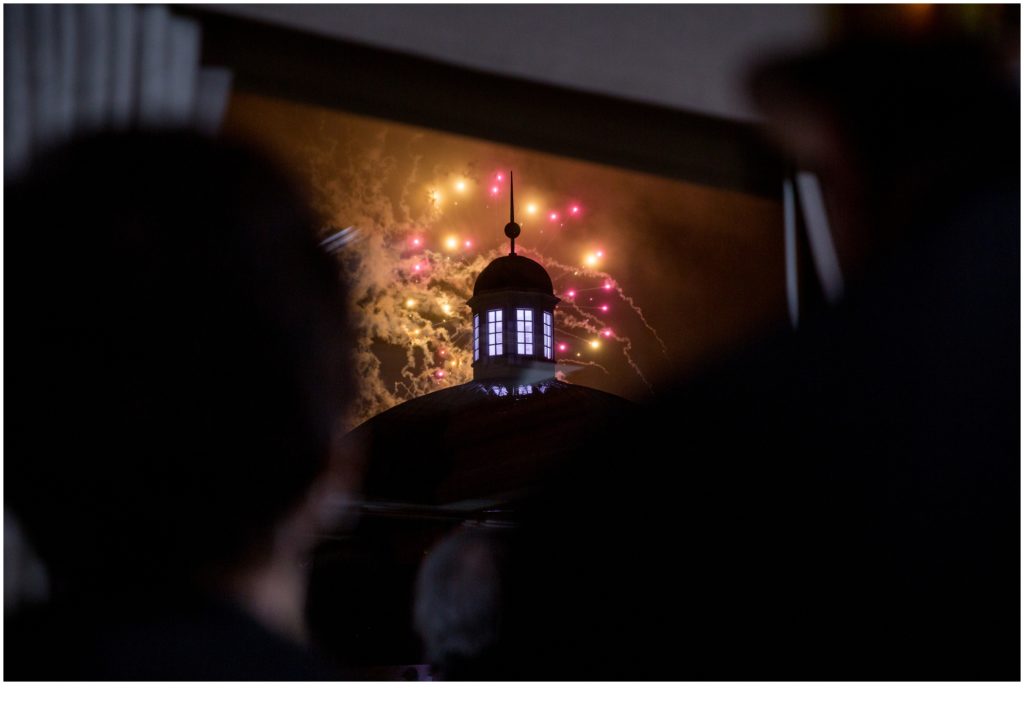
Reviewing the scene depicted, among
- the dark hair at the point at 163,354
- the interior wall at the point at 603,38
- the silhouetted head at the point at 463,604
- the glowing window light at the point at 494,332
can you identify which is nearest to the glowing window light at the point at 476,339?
the glowing window light at the point at 494,332

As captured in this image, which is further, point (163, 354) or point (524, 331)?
point (524, 331)

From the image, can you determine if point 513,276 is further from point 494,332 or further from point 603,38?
point 603,38

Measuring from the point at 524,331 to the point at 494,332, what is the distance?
0.07 m

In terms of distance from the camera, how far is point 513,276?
183 centimetres

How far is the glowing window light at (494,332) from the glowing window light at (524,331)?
4cm

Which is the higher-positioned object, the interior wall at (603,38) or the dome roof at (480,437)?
the interior wall at (603,38)

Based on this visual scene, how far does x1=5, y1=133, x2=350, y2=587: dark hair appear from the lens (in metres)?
1.67

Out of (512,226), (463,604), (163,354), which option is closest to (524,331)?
(512,226)

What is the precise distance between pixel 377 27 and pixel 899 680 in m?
1.97

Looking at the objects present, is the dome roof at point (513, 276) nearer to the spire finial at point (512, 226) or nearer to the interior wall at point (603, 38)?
the spire finial at point (512, 226)

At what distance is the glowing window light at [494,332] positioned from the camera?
1.82 metres

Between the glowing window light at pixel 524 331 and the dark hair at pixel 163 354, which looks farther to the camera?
the glowing window light at pixel 524 331

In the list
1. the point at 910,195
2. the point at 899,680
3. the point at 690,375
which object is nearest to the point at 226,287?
the point at 690,375

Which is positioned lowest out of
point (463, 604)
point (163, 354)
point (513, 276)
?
point (463, 604)
